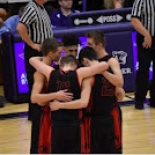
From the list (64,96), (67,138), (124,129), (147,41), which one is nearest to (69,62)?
(64,96)

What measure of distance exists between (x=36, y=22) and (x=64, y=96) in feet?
9.01

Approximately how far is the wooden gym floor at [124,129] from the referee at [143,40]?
245 millimetres

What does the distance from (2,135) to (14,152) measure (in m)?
0.70

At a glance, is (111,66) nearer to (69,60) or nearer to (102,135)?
(69,60)

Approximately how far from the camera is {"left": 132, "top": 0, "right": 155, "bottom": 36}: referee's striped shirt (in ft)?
22.6

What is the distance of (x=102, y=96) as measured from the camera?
4.04m

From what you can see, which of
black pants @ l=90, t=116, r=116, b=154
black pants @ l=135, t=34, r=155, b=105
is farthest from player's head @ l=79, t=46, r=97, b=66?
black pants @ l=135, t=34, r=155, b=105

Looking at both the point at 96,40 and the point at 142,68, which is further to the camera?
the point at 142,68

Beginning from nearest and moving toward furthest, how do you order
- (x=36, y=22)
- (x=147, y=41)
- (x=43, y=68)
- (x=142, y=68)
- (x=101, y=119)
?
(x=43, y=68) → (x=101, y=119) → (x=36, y=22) → (x=147, y=41) → (x=142, y=68)

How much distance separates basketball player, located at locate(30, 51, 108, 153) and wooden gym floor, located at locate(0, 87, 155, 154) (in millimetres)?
1780

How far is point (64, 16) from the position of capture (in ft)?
A: 30.2

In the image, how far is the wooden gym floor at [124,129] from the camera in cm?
567

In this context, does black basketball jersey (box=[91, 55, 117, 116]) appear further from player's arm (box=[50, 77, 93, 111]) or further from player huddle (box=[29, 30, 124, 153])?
player's arm (box=[50, 77, 93, 111])

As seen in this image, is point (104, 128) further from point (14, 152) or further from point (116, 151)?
point (14, 152)
